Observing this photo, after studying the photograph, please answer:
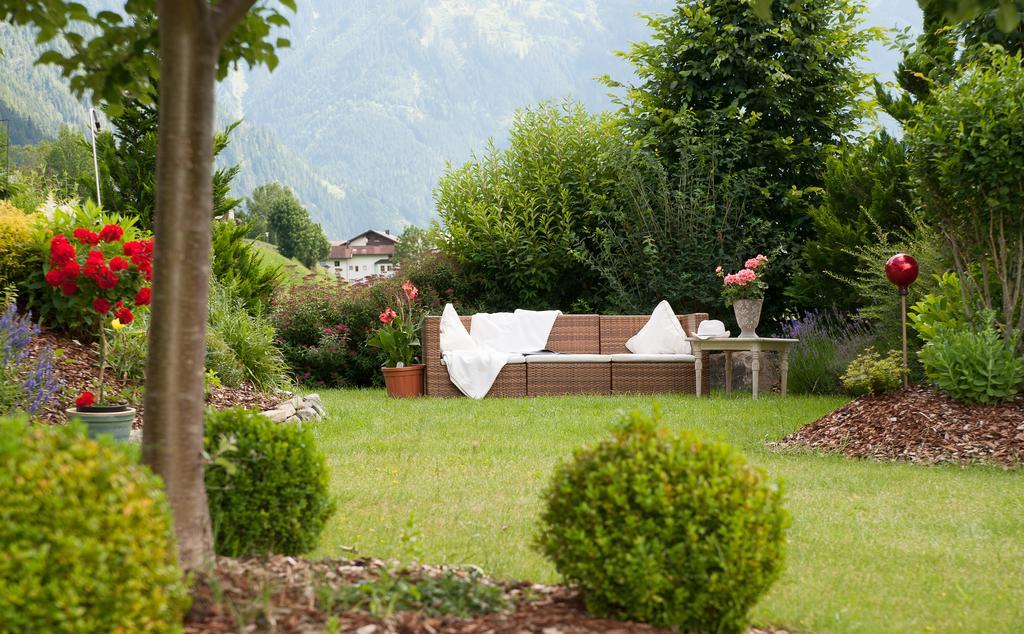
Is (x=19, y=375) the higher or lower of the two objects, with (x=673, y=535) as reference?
higher

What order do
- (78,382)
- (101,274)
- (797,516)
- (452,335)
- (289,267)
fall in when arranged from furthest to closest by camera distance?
(289,267), (452,335), (78,382), (101,274), (797,516)

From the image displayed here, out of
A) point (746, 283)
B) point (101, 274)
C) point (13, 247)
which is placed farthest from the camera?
point (746, 283)

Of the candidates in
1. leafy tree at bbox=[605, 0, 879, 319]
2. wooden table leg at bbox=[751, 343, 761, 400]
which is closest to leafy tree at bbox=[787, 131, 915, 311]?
leafy tree at bbox=[605, 0, 879, 319]

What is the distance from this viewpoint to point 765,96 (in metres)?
11.0

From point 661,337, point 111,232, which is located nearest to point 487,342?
point 661,337

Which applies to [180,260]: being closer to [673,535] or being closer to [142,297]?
[673,535]

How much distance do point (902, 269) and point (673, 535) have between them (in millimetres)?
5424

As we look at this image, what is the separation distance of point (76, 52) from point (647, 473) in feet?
6.94

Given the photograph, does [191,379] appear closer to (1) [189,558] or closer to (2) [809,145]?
(1) [189,558]

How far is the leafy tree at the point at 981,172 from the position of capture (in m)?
5.42

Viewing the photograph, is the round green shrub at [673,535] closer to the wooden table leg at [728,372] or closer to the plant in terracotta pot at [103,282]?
the plant in terracotta pot at [103,282]

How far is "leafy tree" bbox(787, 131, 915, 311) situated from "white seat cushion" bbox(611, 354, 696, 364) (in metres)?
1.79

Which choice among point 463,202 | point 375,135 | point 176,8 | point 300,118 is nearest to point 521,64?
point 375,135

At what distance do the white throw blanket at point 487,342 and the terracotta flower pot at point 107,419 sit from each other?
15.1 ft
